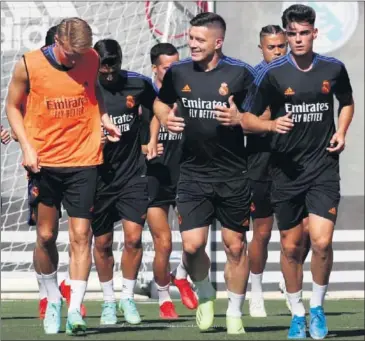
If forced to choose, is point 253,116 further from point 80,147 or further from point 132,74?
point 132,74

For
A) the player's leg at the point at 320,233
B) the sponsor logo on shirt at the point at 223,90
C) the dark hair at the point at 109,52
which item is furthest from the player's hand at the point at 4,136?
the player's leg at the point at 320,233

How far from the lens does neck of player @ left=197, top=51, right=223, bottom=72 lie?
10156 mm

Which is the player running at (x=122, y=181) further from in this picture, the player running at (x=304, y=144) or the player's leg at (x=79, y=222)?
the player running at (x=304, y=144)

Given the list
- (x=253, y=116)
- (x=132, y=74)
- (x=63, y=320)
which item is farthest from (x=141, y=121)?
(x=253, y=116)

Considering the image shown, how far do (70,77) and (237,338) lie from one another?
7.07ft

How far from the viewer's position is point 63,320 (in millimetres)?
11727

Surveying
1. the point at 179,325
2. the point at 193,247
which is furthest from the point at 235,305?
the point at 179,325

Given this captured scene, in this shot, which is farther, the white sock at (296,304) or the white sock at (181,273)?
the white sock at (181,273)

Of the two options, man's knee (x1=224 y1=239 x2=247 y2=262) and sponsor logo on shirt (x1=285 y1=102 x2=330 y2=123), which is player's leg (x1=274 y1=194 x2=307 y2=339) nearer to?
man's knee (x1=224 y1=239 x2=247 y2=262)

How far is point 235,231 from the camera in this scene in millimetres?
10219

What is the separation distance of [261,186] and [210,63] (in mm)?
2546

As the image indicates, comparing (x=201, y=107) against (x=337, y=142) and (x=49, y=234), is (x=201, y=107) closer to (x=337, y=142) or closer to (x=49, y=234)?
(x=337, y=142)

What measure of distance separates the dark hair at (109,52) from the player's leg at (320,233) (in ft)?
7.76

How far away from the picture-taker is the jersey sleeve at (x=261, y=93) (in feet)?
32.6
